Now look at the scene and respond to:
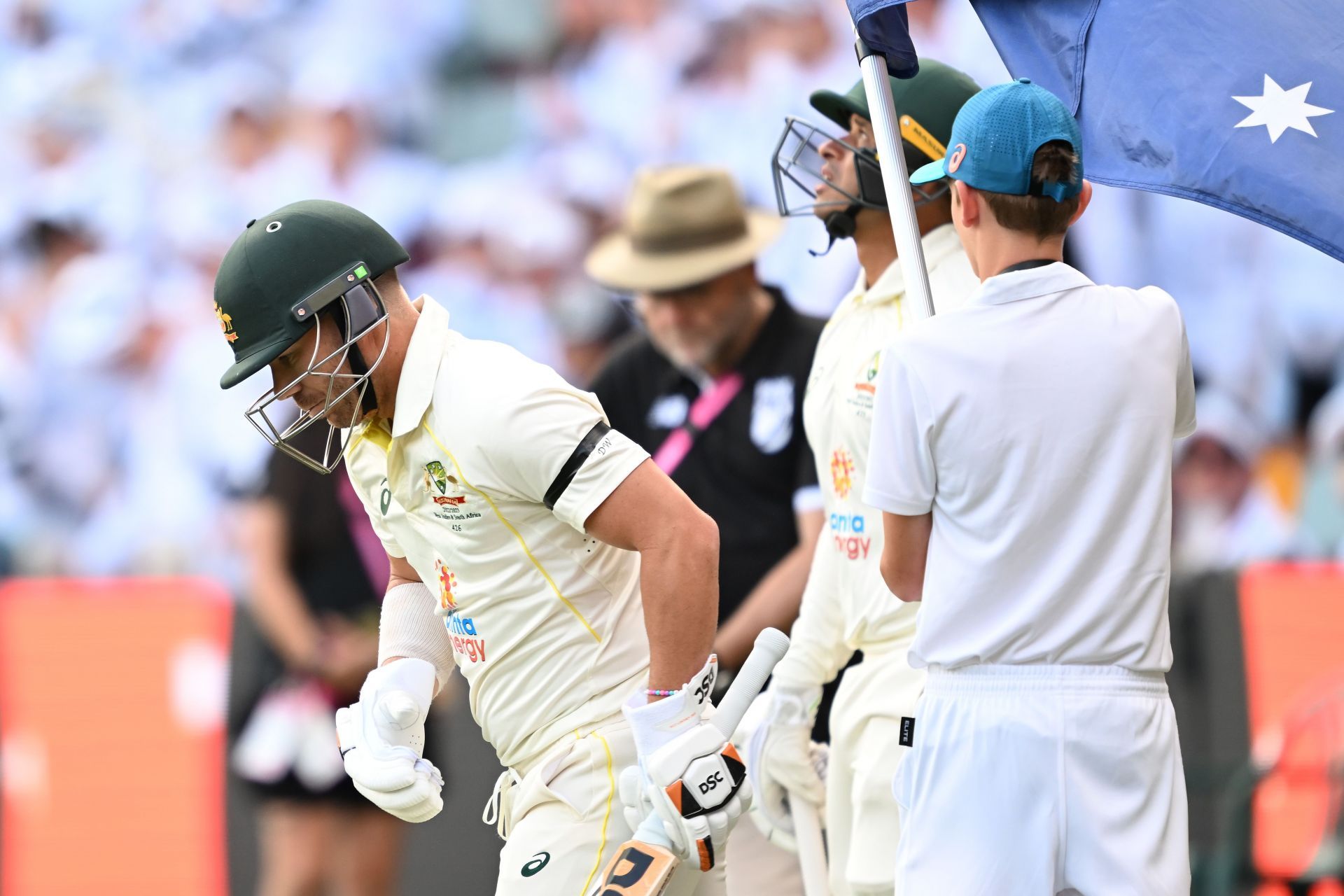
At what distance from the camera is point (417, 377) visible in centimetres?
318

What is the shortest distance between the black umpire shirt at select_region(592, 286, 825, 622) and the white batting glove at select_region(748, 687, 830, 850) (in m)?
0.79

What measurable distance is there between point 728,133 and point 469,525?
4.28m

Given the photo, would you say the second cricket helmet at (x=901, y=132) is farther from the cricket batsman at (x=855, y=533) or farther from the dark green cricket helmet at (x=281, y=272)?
the dark green cricket helmet at (x=281, y=272)

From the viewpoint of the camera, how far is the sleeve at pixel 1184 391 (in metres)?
2.85

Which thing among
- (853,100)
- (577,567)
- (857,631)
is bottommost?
(857,631)

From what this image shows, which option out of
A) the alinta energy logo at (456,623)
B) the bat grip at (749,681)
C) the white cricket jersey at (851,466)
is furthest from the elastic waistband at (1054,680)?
the white cricket jersey at (851,466)

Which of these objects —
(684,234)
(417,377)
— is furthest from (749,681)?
(684,234)

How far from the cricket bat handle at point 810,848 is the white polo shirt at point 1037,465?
5.55 feet

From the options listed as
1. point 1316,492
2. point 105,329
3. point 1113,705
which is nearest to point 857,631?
point 1113,705

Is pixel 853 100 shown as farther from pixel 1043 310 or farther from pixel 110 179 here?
pixel 110 179

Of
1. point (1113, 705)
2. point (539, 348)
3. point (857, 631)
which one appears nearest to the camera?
point (1113, 705)

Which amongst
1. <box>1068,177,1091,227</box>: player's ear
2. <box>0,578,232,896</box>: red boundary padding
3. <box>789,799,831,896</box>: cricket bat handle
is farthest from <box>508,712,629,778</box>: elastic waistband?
<box>0,578,232,896</box>: red boundary padding

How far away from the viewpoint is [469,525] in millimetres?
3156

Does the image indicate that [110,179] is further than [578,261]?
Yes
